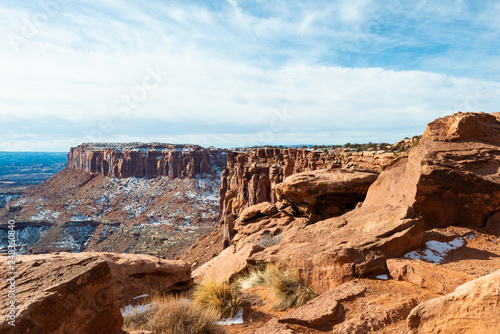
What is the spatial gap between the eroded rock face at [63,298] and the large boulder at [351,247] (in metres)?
4.67

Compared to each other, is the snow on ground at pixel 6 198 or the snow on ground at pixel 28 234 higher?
the snow on ground at pixel 6 198

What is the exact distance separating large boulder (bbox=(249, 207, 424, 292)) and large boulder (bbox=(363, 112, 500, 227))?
1.66 meters

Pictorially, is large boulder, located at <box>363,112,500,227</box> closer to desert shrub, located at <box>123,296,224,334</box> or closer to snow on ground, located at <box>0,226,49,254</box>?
desert shrub, located at <box>123,296,224,334</box>

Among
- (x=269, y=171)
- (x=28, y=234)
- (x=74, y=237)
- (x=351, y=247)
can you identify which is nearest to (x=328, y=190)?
(x=351, y=247)

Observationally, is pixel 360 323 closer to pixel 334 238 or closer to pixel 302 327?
pixel 302 327

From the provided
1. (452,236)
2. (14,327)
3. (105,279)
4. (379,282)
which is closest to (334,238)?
(379,282)

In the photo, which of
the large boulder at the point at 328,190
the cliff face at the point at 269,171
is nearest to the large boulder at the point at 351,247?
the large boulder at the point at 328,190

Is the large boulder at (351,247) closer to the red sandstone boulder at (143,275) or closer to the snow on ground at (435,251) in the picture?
the snow on ground at (435,251)

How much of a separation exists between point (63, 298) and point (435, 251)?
813 centimetres

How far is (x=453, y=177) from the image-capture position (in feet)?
31.9

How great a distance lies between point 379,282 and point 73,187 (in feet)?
449

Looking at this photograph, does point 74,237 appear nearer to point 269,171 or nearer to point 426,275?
point 269,171

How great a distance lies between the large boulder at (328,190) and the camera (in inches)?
508

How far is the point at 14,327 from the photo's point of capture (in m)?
3.17
